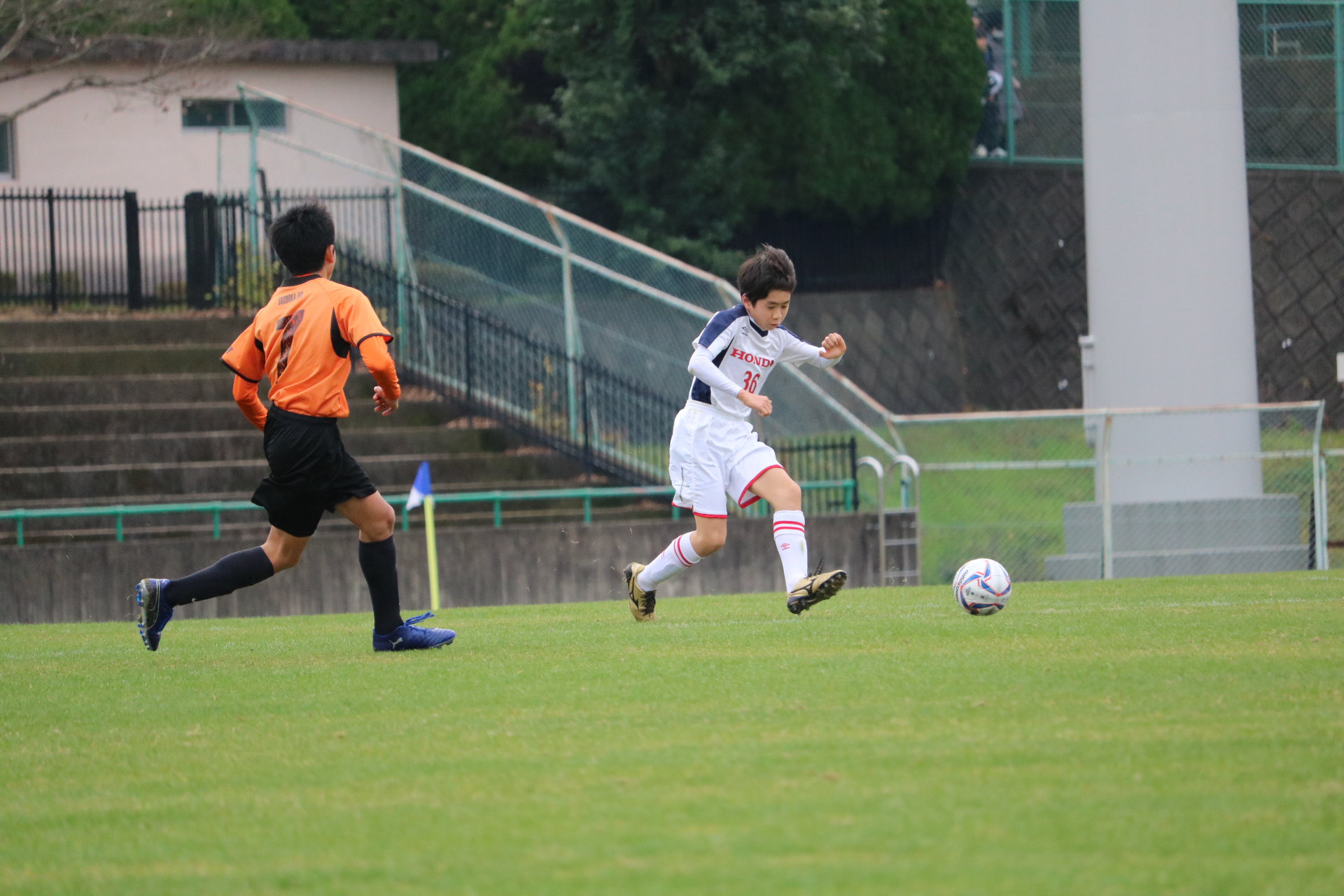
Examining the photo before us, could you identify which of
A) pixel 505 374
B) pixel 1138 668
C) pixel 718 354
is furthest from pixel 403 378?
pixel 1138 668

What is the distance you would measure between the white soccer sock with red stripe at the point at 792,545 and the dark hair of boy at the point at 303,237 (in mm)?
2712

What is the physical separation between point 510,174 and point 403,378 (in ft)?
36.8

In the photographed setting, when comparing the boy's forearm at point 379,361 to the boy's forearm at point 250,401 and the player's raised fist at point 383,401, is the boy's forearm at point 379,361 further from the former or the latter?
the boy's forearm at point 250,401

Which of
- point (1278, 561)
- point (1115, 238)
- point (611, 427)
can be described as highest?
point (1115, 238)

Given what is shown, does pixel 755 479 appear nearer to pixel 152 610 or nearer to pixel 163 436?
pixel 152 610

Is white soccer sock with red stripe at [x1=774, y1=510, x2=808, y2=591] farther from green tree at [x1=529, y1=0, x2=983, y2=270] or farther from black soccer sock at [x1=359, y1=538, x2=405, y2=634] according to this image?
green tree at [x1=529, y1=0, x2=983, y2=270]

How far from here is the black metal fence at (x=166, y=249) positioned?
65.9 feet

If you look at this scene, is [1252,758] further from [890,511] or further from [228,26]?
[228,26]

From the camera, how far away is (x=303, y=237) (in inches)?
307

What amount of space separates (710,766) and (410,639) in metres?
3.60

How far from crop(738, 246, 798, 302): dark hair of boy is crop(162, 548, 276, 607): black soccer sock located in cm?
286

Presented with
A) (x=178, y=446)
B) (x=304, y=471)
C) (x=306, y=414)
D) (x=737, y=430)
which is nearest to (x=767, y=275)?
(x=737, y=430)

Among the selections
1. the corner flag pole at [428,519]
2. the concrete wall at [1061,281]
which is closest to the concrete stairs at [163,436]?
the corner flag pole at [428,519]

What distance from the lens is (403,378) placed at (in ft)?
63.7
